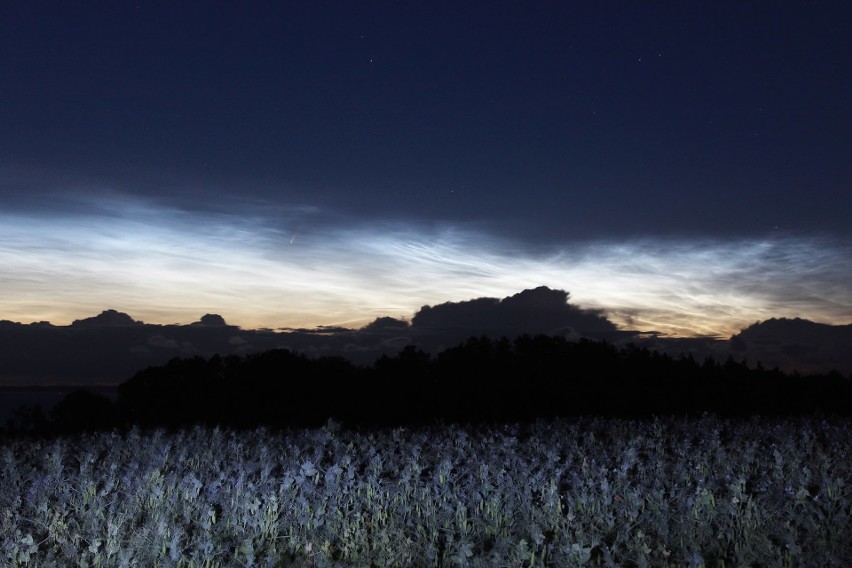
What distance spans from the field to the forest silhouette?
14.0 feet

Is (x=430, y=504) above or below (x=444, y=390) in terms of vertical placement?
below

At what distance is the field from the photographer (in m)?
5.94

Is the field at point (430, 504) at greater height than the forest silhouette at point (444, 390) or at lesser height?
lesser

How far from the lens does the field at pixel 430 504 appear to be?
5938mm

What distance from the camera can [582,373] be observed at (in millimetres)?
15945

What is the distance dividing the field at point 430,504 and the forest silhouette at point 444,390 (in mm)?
4271

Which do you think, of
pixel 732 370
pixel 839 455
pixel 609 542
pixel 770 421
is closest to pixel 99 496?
pixel 609 542

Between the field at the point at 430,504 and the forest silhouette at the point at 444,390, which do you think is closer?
the field at the point at 430,504

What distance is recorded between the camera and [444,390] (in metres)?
14.9

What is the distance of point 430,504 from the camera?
6957 millimetres

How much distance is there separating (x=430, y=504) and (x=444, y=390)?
7.93 meters

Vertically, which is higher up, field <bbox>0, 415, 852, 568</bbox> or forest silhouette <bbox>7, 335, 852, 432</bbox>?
forest silhouette <bbox>7, 335, 852, 432</bbox>

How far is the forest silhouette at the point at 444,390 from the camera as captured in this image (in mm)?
14133

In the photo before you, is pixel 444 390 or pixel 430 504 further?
pixel 444 390
